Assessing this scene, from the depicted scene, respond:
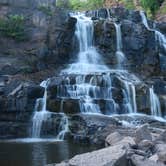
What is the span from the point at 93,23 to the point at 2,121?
14165mm

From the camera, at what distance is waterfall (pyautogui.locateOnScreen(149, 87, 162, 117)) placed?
32281 mm

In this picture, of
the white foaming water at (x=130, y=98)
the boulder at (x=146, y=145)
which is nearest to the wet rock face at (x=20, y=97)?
the white foaming water at (x=130, y=98)

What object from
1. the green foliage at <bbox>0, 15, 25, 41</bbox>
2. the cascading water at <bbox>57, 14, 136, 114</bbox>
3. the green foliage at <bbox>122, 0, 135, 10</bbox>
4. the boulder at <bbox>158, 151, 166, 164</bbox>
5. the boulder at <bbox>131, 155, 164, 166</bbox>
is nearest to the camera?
the boulder at <bbox>131, 155, 164, 166</bbox>

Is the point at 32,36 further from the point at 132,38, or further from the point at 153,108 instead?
the point at 153,108

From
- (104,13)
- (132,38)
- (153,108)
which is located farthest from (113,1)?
(153,108)

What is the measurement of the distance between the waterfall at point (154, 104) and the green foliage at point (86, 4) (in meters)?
29.3

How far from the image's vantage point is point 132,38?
133 ft

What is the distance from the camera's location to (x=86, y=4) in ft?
202

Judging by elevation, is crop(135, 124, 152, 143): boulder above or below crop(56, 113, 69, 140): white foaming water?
below

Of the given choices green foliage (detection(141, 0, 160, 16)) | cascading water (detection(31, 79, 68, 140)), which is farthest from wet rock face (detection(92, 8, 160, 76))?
green foliage (detection(141, 0, 160, 16))

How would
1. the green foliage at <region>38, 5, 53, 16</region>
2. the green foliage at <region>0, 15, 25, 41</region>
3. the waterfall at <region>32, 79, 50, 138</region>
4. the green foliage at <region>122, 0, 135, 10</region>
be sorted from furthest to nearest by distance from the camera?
1. the green foliage at <region>122, 0, 135, 10</region>
2. the green foliage at <region>38, 5, 53, 16</region>
3. the green foliage at <region>0, 15, 25, 41</region>
4. the waterfall at <region>32, 79, 50, 138</region>

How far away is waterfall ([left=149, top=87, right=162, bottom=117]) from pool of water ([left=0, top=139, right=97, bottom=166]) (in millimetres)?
8943

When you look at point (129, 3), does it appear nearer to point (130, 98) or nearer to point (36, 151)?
point (130, 98)

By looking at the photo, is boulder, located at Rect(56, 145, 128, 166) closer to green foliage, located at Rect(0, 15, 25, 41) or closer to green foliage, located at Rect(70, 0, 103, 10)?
green foliage, located at Rect(0, 15, 25, 41)
